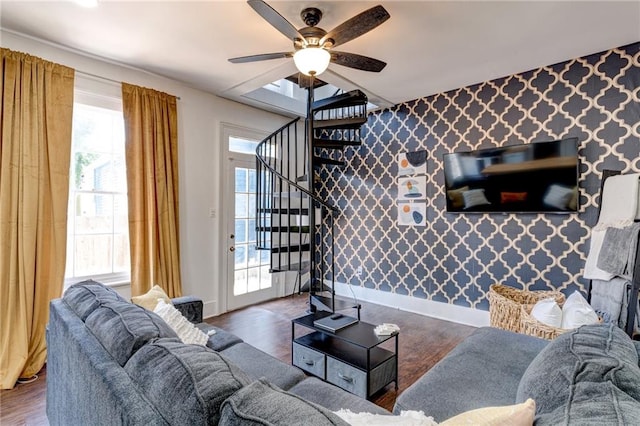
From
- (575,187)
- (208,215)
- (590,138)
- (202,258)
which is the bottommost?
(202,258)

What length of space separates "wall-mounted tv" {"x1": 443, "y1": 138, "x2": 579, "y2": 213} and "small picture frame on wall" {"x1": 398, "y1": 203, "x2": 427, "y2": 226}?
38 cm

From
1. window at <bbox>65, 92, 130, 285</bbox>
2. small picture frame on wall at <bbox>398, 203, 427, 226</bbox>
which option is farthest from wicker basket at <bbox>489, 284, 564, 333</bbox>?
window at <bbox>65, 92, 130, 285</bbox>

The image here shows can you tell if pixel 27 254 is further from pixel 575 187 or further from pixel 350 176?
pixel 575 187

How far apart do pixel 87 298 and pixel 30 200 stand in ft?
5.59

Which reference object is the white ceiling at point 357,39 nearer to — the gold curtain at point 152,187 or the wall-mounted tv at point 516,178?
the gold curtain at point 152,187

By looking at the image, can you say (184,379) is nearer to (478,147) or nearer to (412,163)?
(478,147)

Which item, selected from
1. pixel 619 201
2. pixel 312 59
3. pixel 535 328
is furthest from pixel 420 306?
pixel 312 59

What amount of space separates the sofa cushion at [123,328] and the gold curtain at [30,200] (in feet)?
6.00

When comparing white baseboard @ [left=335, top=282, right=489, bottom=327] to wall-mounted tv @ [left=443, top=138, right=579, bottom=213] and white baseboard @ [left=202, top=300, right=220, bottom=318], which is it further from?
white baseboard @ [left=202, top=300, right=220, bottom=318]

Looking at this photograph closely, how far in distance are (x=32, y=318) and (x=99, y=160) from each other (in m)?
1.54

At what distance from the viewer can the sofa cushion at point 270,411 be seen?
27.4 inches

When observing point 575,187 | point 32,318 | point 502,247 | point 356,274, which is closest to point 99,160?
point 32,318

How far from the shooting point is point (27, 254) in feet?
8.61

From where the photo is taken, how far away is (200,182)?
397cm
